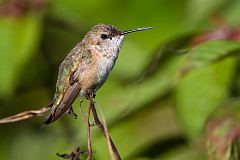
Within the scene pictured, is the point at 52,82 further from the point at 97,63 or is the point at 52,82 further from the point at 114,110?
the point at 97,63

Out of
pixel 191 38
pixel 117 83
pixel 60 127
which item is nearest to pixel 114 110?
pixel 191 38

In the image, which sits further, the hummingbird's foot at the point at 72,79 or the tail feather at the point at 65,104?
the hummingbird's foot at the point at 72,79

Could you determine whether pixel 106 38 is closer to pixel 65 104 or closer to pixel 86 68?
pixel 86 68

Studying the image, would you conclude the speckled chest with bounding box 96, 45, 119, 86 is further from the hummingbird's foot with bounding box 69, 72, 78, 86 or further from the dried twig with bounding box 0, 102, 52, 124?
the dried twig with bounding box 0, 102, 52, 124

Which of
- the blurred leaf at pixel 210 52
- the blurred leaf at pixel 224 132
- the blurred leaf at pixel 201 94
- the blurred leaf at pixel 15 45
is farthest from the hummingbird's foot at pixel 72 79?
the blurred leaf at pixel 15 45

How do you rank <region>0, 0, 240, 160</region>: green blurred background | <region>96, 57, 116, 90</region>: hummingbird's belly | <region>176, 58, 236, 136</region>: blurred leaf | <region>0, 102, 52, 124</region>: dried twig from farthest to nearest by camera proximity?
<region>176, 58, 236, 136</region>: blurred leaf < <region>0, 0, 240, 160</region>: green blurred background < <region>96, 57, 116, 90</region>: hummingbird's belly < <region>0, 102, 52, 124</region>: dried twig

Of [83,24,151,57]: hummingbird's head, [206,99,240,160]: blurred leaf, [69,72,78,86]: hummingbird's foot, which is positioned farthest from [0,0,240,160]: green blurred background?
[69,72,78,86]: hummingbird's foot

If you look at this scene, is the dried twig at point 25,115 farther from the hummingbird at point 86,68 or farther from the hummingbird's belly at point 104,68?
the hummingbird's belly at point 104,68

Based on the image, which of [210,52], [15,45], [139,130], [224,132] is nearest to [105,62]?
[210,52]
